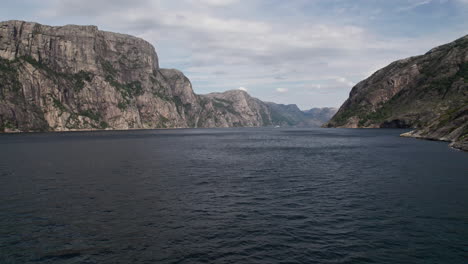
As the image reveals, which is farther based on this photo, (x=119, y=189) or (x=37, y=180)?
(x=37, y=180)

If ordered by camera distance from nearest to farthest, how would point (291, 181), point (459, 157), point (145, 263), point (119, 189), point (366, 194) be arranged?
1. point (145, 263)
2. point (366, 194)
3. point (119, 189)
4. point (291, 181)
5. point (459, 157)

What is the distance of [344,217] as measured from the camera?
27125 mm

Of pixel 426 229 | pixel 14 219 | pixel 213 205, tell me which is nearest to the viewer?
pixel 426 229

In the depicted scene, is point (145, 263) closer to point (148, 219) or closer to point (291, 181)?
point (148, 219)

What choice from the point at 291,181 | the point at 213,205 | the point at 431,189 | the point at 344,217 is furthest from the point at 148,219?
the point at 431,189

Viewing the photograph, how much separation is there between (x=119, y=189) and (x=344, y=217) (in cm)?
2857

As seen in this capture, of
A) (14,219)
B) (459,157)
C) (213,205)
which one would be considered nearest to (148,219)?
(213,205)

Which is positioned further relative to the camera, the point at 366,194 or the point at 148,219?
the point at 366,194

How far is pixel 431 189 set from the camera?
36312 mm

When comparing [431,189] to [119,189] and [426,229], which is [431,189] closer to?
[426,229]

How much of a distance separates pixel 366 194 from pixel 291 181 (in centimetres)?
1136

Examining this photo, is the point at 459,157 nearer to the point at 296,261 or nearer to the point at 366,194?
the point at 366,194

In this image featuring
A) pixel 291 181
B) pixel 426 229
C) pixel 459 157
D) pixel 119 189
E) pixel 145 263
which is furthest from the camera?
pixel 459 157

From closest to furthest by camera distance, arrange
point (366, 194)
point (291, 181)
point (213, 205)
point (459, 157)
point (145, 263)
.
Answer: point (145, 263), point (213, 205), point (366, 194), point (291, 181), point (459, 157)
